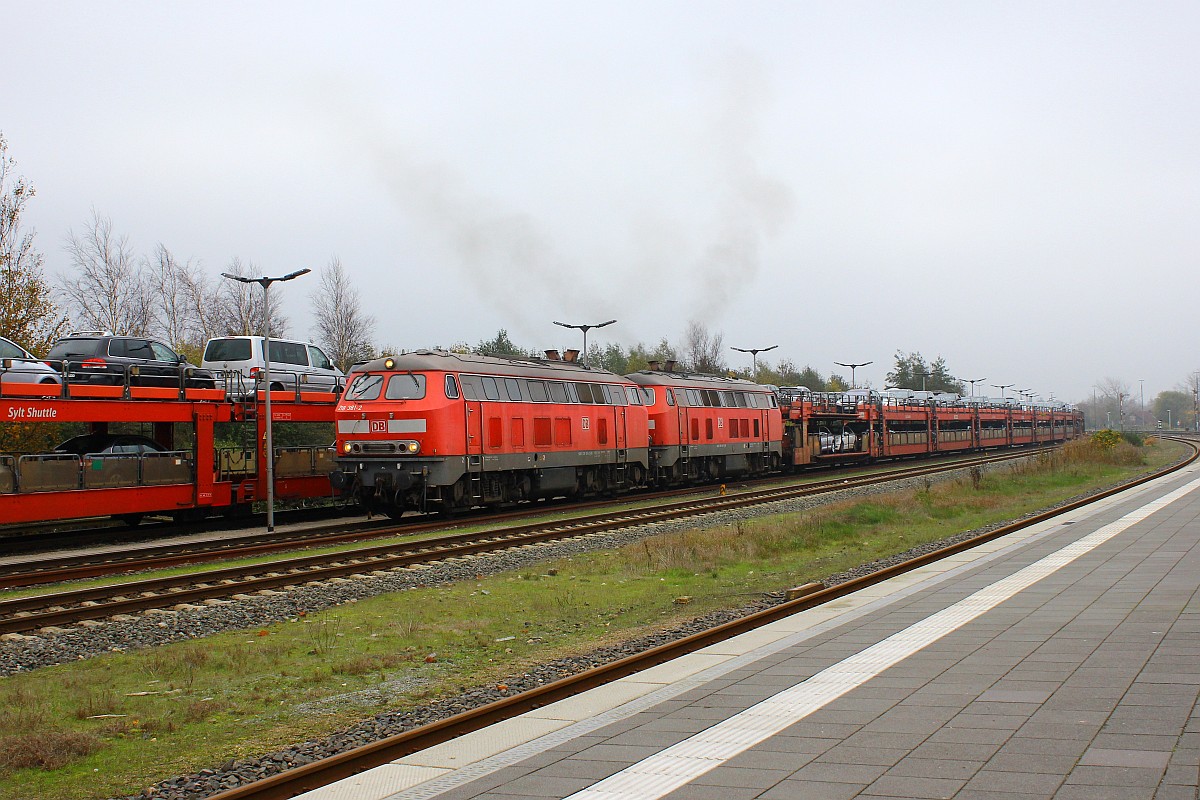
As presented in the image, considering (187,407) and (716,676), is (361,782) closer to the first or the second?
(716,676)

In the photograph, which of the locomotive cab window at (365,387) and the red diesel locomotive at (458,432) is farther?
the locomotive cab window at (365,387)

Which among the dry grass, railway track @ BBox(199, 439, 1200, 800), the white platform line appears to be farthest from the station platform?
the dry grass

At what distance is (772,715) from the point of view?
21.8 feet

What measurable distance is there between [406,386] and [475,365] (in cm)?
196

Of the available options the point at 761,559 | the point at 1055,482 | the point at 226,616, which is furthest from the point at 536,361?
the point at 1055,482

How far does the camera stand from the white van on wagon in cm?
2614

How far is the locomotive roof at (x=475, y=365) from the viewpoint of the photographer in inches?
925

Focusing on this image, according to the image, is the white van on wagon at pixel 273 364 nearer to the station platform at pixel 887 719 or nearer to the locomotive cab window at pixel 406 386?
the locomotive cab window at pixel 406 386

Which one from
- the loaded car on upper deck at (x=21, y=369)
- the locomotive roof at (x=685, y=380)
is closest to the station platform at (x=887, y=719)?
the loaded car on upper deck at (x=21, y=369)

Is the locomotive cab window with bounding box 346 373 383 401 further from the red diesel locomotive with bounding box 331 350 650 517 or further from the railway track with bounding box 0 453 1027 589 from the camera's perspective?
the railway track with bounding box 0 453 1027 589

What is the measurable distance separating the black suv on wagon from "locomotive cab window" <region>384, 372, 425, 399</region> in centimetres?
458

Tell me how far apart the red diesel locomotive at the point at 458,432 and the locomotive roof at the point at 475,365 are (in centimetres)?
3

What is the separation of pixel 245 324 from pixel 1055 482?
42651 millimetres

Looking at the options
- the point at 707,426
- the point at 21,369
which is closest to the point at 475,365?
the point at 21,369
